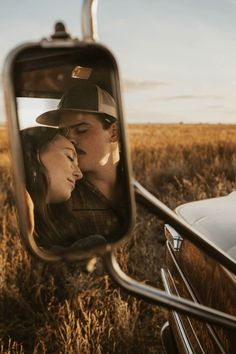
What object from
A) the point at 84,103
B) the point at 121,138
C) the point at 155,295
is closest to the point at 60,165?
the point at 84,103

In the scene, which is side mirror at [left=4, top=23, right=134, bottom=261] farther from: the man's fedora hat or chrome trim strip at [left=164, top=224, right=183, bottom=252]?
chrome trim strip at [left=164, top=224, right=183, bottom=252]

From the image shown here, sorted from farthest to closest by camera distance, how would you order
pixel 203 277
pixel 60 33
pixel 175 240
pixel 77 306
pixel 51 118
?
1. pixel 77 306
2. pixel 175 240
3. pixel 203 277
4. pixel 51 118
5. pixel 60 33

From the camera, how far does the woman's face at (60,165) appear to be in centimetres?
99

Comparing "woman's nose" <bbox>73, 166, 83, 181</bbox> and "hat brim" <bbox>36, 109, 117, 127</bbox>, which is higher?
"hat brim" <bbox>36, 109, 117, 127</bbox>

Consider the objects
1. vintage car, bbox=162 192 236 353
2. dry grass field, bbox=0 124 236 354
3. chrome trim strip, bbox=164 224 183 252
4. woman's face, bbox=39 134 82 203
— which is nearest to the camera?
woman's face, bbox=39 134 82 203

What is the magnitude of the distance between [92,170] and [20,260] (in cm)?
272

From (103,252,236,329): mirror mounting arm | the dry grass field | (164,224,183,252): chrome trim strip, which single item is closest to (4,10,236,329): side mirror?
(103,252,236,329): mirror mounting arm

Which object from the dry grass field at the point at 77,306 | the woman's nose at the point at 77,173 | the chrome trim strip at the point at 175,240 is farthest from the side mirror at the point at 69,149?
the dry grass field at the point at 77,306

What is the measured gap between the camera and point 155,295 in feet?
2.55

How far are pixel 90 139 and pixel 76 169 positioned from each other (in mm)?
109

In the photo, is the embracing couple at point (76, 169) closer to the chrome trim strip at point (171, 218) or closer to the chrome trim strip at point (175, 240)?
the chrome trim strip at point (171, 218)

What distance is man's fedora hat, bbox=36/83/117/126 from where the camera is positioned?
87 cm

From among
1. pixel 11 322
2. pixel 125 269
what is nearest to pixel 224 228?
pixel 11 322

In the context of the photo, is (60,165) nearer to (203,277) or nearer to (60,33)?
(60,33)
